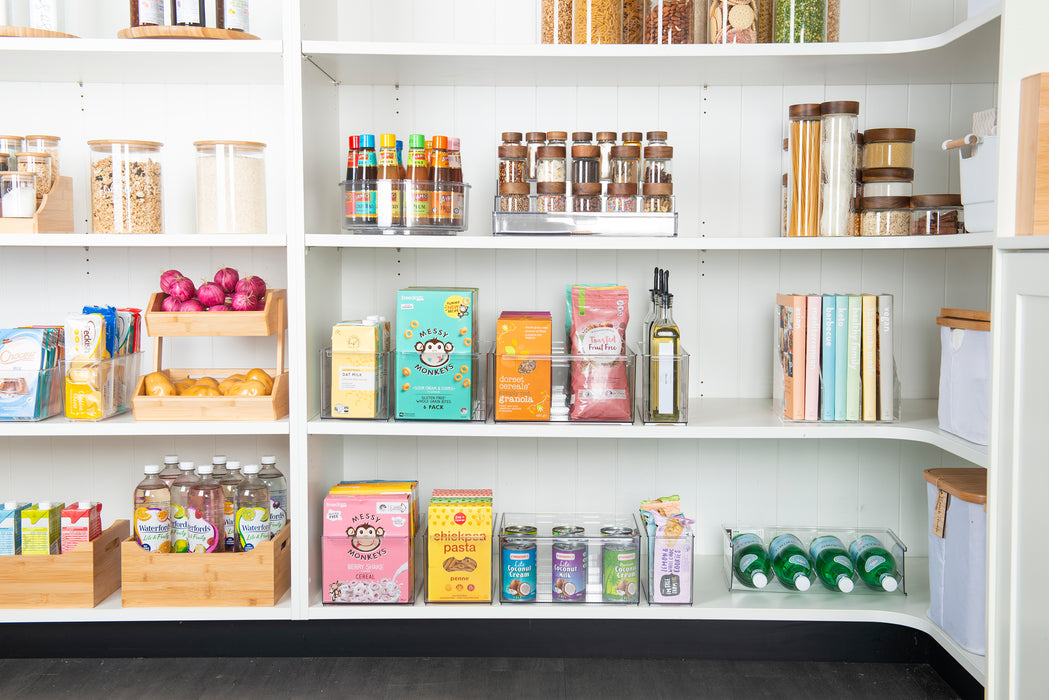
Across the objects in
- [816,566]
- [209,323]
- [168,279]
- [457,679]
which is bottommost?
[457,679]

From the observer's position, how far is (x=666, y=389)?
2076mm

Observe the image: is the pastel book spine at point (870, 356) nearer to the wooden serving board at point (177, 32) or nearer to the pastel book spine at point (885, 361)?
the pastel book spine at point (885, 361)

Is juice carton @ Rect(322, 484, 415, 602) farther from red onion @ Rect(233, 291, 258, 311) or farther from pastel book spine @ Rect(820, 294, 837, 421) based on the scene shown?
pastel book spine @ Rect(820, 294, 837, 421)

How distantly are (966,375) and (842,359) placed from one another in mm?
288

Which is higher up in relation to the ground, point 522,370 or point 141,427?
point 522,370

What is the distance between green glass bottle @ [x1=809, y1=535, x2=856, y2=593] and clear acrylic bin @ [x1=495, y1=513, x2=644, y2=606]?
18.6 inches

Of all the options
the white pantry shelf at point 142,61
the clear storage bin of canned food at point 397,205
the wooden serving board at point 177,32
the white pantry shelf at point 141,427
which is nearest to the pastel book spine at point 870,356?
the clear storage bin of canned food at point 397,205

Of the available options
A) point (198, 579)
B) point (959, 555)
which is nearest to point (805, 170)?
point (959, 555)

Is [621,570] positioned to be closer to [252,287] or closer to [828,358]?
[828,358]

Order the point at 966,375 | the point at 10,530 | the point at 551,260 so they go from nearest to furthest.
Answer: the point at 966,375
the point at 10,530
the point at 551,260

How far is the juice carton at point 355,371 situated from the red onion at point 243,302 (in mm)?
212

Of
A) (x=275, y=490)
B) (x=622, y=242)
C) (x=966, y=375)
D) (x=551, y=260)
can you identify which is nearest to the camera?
(x=966, y=375)

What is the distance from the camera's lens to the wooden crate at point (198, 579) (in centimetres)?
208

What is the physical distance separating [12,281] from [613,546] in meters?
1.73
